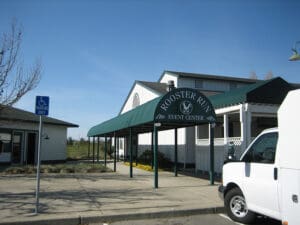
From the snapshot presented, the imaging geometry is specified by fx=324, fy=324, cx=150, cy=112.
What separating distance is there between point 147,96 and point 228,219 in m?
20.7

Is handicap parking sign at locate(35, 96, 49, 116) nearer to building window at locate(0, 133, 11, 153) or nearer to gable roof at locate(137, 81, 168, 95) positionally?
building window at locate(0, 133, 11, 153)

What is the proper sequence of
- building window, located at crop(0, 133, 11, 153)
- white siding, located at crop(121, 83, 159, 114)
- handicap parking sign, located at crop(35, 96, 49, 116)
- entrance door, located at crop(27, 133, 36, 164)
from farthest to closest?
white siding, located at crop(121, 83, 159, 114)
entrance door, located at crop(27, 133, 36, 164)
building window, located at crop(0, 133, 11, 153)
handicap parking sign, located at crop(35, 96, 49, 116)

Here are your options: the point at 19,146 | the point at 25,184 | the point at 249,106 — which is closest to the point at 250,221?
the point at 249,106

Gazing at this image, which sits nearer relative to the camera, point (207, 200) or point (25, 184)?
point (207, 200)

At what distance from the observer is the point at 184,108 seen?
12586mm

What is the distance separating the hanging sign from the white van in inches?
190

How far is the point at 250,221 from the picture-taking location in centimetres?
716

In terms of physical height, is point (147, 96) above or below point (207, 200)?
above

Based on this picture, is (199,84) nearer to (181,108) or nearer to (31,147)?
(31,147)

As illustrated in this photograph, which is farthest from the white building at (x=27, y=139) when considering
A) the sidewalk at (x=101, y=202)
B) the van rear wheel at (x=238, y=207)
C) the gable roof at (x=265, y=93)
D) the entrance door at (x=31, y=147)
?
the van rear wheel at (x=238, y=207)

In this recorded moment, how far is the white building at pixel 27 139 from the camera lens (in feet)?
74.5

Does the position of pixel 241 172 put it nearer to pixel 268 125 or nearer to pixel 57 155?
pixel 268 125

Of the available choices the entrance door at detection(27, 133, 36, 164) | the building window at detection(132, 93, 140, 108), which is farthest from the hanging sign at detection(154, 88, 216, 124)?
the building window at detection(132, 93, 140, 108)

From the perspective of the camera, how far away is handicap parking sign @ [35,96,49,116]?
315 inches
